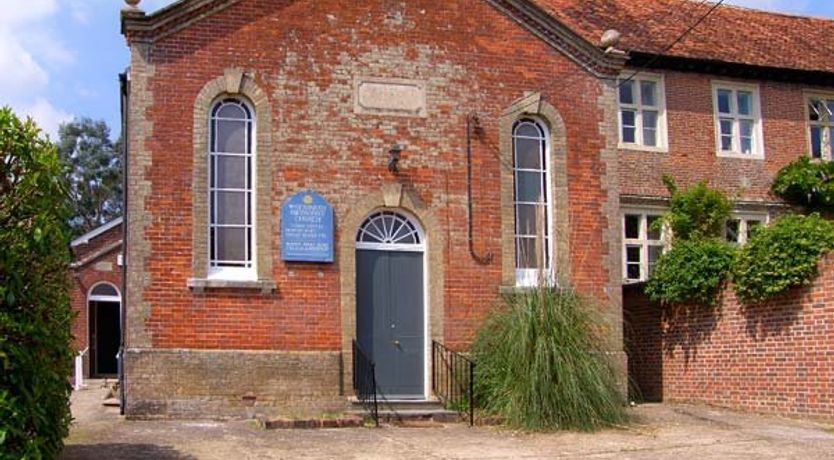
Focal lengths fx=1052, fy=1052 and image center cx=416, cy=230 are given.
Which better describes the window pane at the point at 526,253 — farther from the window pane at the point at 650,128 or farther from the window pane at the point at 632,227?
the window pane at the point at 650,128

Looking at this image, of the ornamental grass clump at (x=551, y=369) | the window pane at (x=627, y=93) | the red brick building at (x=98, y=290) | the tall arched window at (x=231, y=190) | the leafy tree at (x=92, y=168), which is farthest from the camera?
the leafy tree at (x=92, y=168)

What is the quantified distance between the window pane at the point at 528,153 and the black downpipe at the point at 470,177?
0.83 metres

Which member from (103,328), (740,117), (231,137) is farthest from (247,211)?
(103,328)

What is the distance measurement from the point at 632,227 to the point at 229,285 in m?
9.87

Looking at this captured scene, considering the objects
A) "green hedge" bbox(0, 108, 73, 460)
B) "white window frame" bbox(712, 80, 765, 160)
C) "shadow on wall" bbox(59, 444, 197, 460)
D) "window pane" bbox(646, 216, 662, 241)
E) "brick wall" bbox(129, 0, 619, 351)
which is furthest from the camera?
"white window frame" bbox(712, 80, 765, 160)

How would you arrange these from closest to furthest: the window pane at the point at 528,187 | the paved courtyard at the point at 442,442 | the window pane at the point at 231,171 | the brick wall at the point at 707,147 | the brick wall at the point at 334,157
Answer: the paved courtyard at the point at 442,442, the brick wall at the point at 334,157, the window pane at the point at 231,171, the window pane at the point at 528,187, the brick wall at the point at 707,147

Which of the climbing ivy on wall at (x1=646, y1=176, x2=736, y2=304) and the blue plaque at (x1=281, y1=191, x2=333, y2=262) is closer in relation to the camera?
the blue plaque at (x1=281, y1=191, x2=333, y2=262)

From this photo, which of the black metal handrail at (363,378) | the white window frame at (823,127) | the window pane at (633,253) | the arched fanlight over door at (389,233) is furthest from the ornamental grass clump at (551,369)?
the white window frame at (823,127)

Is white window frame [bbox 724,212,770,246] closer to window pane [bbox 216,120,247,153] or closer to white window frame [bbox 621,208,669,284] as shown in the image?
white window frame [bbox 621,208,669,284]

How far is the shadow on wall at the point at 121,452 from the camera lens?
10.8m

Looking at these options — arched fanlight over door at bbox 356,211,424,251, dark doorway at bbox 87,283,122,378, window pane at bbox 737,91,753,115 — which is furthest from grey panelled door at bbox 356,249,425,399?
dark doorway at bbox 87,283,122,378

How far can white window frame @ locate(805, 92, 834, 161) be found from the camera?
76.9 feet

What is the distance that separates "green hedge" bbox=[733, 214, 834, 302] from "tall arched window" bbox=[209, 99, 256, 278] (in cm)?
730

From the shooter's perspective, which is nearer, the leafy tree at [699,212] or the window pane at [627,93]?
the leafy tree at [699,212]
